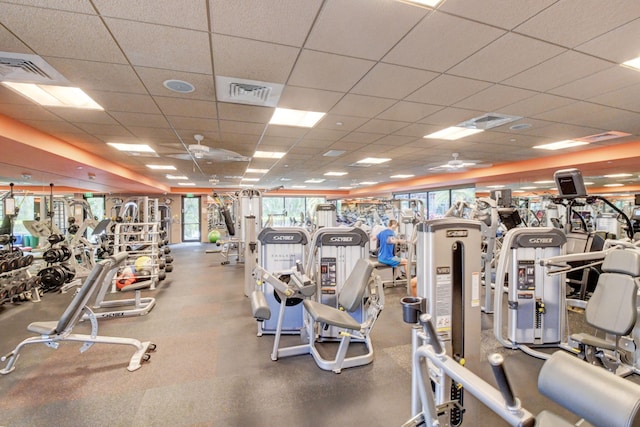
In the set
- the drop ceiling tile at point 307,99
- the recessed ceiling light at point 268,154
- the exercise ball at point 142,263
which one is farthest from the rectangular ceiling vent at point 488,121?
the exercise ball at point 142,263

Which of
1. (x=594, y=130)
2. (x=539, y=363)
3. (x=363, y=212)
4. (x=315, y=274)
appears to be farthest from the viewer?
(x=363, y=212)

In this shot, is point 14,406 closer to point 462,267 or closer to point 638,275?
point 462,267

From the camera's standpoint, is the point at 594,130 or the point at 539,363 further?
the point at 594,130

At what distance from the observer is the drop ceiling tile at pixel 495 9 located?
184cm

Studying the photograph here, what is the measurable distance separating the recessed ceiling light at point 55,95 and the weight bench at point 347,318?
3320 millimetres

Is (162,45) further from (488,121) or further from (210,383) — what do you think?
(488,121)

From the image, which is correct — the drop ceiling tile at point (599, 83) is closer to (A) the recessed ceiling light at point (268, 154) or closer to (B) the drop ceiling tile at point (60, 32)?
(B) the drop ceiling tile at point (60, 32)

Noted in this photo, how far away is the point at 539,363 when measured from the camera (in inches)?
113

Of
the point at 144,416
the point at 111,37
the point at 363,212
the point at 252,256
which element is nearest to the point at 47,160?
the point at 252,256

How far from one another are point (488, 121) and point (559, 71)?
154 centimetres

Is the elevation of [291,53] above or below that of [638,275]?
above

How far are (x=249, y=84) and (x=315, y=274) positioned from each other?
7.01 feet

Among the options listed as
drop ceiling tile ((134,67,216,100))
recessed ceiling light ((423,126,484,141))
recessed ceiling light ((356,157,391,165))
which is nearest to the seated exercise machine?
drop ceiling tile ((134,67,216,100))

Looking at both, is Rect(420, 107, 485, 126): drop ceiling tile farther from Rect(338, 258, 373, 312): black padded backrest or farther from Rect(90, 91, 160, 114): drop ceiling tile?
Rect(90, 91, 160, 114): drop ceiling tile
